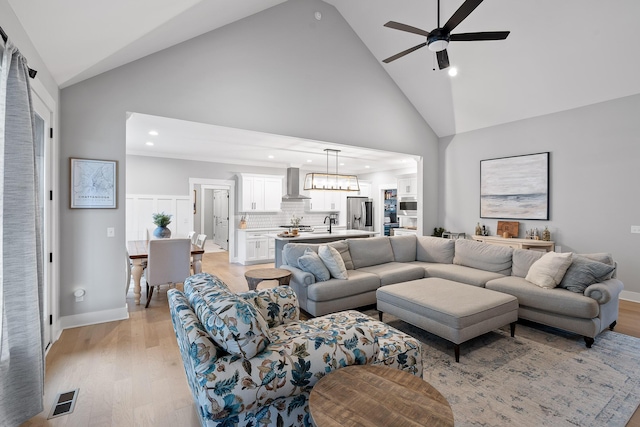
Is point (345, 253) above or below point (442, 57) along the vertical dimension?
below

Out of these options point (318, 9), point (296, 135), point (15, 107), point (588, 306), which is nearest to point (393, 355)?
point (588, 306)

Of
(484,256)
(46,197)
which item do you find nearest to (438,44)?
(484,256)

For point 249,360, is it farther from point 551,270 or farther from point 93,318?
point 551,270

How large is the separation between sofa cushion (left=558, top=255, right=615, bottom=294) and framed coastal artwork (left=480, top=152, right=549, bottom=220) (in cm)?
234

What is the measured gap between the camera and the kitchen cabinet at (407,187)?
851cm

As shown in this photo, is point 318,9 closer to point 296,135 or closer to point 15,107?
point 296,135

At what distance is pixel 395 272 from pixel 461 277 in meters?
0.84

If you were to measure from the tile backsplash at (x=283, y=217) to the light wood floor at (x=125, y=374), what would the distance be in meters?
4.53

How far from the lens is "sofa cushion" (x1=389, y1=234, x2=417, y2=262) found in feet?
16.8

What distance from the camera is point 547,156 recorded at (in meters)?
5.34

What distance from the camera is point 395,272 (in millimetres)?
4336

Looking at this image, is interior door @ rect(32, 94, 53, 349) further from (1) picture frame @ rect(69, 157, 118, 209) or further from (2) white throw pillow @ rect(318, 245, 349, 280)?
(2) white throw pillow @ rect(318, 245, 349, 280)

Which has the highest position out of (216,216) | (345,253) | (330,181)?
(330,181)

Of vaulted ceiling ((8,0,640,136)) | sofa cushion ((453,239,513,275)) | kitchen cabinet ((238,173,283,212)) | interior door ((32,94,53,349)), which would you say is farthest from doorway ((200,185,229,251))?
sofa cushion ((453,239,513,275))
